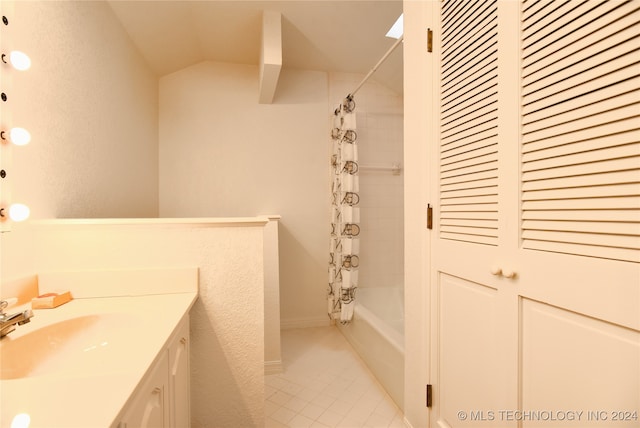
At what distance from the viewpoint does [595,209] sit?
0.68 m

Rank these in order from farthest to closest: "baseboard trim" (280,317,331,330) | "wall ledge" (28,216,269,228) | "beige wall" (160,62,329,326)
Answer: "baseboard trim" (280,317,331,330) < "beige wall" (160,62,329,326) < "wall ledge" (28,216,269,228)

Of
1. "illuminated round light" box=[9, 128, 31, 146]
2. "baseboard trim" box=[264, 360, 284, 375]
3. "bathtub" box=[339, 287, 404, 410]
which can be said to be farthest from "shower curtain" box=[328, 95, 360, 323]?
"illuminated round light" box=[9, 128, 31, 146]

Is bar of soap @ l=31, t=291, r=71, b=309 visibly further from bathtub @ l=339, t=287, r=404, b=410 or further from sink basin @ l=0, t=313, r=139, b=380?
bathtub @ l=339, t=287, r=404, b=410

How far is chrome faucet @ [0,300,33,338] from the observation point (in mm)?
795

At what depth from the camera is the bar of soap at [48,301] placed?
3.45ft

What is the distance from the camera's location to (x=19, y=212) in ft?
3.57

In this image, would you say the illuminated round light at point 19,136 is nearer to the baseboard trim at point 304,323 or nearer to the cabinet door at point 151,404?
the cabinet door at point 151,404

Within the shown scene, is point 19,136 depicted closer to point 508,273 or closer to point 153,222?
point 153,222

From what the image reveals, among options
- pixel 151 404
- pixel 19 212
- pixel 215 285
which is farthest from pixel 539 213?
pixel 19 212

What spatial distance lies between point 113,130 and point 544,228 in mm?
2183

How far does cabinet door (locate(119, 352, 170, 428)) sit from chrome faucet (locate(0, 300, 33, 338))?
413 mm

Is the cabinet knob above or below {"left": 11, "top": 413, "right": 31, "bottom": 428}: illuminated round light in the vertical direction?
above

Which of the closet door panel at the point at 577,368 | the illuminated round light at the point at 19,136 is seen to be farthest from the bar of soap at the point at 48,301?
the closet door panel at the point at 577,368

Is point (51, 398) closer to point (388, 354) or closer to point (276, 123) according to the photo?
point (388, 354)
